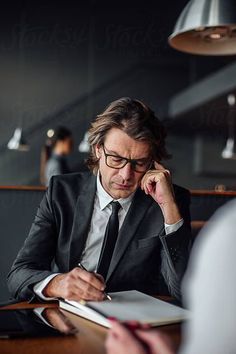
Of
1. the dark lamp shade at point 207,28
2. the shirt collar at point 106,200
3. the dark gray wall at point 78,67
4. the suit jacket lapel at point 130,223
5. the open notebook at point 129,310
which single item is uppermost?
the dark gray wall at point 78,67

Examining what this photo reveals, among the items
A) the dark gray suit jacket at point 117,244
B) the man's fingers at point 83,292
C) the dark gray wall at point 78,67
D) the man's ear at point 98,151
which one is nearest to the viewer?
the man's fingers at point 83,292

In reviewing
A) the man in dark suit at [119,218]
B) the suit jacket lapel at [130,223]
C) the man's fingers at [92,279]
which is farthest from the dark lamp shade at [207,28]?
the man's fingers at [92,279]

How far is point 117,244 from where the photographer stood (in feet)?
6.79

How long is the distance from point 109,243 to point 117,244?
0.03 m

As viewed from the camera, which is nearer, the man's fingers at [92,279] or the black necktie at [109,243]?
the man's fingers at [92,279]

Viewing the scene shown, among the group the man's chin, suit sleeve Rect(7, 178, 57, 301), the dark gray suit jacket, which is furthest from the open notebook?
the man's chin

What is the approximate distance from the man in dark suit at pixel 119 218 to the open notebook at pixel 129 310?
0.37 meters

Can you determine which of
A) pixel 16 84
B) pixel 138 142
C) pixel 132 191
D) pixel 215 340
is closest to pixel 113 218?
pixel 132 191

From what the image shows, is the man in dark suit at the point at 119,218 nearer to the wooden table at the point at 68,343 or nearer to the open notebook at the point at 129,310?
the open notebook at the point at 129,310

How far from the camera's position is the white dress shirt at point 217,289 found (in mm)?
780

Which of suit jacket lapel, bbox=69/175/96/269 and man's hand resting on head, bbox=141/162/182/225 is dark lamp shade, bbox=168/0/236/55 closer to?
man's hand resting on head, bbox=141/162/182/225

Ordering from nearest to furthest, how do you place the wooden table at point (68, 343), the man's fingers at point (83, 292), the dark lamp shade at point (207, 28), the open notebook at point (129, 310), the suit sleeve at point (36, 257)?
1. the wooden table at point (68, 343)
2. the open notebook at point (129, 310)
3. the man's fingers at point (83, 292)
4. the suit sleeve at point (36, 257)
5. the dark lamp shade at point (207, 28)

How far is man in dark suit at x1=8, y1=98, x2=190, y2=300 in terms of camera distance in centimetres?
205

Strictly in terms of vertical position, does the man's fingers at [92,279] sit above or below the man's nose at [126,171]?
below
